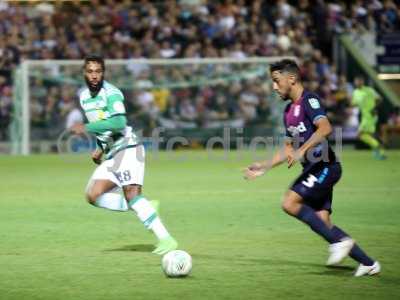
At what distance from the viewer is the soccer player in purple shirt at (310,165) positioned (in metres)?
7.91

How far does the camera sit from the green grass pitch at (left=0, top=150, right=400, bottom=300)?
24.5 ft

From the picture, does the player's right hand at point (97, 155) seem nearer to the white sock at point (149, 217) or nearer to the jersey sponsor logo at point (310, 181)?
the white sock at point (149, 217)

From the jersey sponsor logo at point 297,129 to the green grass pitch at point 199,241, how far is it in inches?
49.1

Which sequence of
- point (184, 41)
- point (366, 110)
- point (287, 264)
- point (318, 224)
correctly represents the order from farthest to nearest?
point (184, 41) → point (366, 110) → point (287, 264) → point (318, 224)

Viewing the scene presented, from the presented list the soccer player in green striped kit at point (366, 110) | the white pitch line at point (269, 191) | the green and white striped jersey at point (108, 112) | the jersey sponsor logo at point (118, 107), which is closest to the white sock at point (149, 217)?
the green and white striped jersey at point (108, 112)

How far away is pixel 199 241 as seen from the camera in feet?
33.3

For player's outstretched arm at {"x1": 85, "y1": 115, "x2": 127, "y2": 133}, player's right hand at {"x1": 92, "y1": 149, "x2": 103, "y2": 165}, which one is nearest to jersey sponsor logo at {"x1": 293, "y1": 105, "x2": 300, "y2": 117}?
player's outstretched arm at {"x1": 85, "y1": 115, "x2": 127, "y2": 133}

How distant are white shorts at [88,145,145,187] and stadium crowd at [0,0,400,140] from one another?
50.2 ft

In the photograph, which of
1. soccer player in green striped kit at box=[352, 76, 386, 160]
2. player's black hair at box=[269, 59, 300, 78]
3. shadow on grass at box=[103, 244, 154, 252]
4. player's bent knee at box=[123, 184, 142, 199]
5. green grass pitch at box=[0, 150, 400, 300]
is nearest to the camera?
green grass pitch at box=[0, 150, 400, 300]

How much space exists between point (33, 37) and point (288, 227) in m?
16.3

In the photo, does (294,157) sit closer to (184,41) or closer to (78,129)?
(78,129)

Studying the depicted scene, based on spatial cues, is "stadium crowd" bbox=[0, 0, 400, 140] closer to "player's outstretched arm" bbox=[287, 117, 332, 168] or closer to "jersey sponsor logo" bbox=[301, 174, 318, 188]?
"jersey sponsor logo" bbox=[301, 174, 318, 188]

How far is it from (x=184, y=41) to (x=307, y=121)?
1939 cm

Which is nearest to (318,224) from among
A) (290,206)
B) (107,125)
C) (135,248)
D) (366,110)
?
(290,206)
